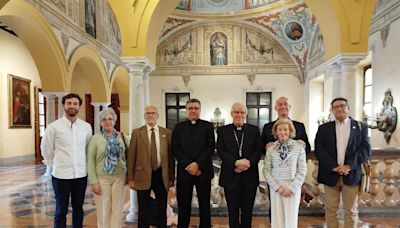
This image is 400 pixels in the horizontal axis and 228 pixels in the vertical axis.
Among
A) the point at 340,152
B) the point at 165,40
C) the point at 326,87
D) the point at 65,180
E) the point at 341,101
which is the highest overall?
the point at 165,40

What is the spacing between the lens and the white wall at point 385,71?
8.12 m

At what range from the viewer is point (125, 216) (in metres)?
4.91

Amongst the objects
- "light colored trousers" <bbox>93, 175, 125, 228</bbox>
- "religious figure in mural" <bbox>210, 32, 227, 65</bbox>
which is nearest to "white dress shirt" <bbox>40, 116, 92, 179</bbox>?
"light colored trousers" <bbox>93, 175, 125, 228</bbox>

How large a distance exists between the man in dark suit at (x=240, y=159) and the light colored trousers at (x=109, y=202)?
115cm

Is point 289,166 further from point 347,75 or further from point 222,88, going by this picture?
point 222,88

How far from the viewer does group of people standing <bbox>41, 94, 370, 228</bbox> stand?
127 inches

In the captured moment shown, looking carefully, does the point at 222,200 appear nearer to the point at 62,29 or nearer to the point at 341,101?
→ the point at 341,101

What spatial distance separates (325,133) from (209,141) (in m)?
1.29

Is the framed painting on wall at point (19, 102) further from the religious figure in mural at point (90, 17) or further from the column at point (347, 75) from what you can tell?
the column at point (347, 75)

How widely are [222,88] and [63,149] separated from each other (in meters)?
13.3

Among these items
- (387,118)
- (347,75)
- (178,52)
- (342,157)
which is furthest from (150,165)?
(178,52)

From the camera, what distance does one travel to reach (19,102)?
12477 mm

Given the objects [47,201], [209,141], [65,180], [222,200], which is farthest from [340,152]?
[47,201]

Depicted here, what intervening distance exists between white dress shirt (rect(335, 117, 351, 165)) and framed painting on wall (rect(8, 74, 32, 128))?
1218 cm
